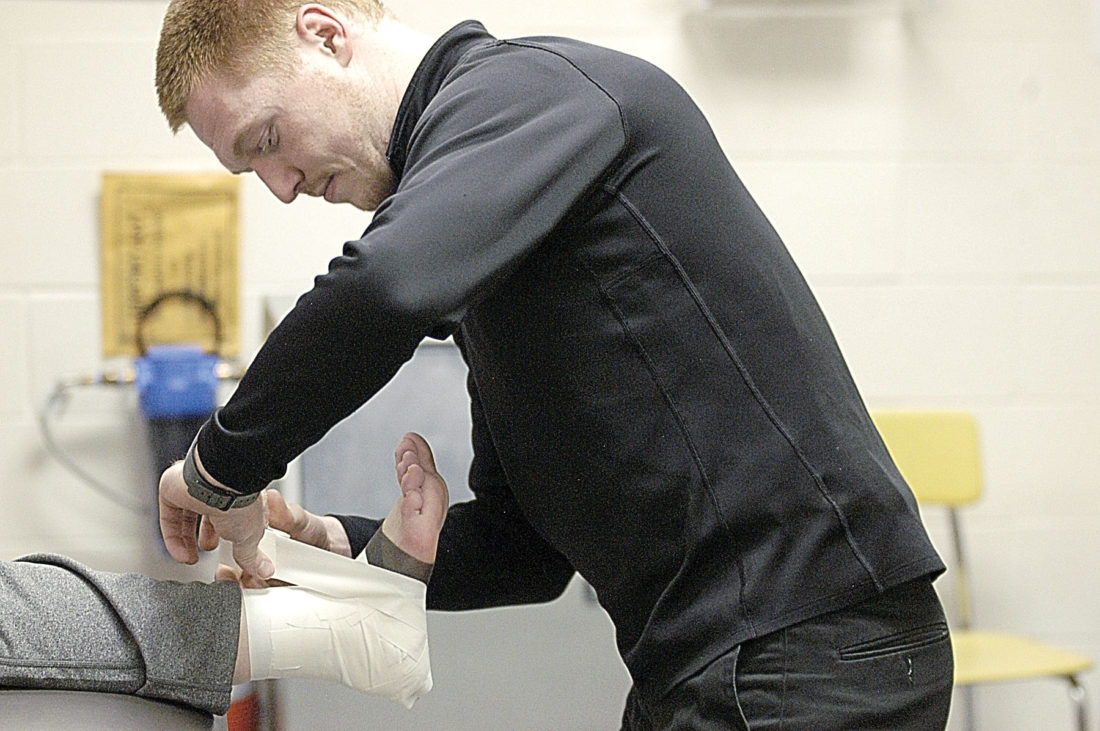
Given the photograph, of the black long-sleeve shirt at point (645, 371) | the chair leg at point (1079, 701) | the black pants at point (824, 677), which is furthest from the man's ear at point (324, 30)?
the chair leg at point (1079, 701)

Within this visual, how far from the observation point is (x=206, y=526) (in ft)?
3.32

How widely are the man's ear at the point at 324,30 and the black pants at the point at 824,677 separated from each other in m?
0.59

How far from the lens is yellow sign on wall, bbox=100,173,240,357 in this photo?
2.08m

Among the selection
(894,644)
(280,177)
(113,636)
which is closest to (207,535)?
(113,636)

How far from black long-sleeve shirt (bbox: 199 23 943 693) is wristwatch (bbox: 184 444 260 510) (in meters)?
0.03

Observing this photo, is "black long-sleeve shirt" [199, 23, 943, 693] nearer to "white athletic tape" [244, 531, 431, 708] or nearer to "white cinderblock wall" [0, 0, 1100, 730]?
"white athletic tape" [244, 531, 431, 708]

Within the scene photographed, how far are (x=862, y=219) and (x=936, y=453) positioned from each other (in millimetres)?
459

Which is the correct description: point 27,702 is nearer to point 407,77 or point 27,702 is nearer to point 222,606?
point 222,606

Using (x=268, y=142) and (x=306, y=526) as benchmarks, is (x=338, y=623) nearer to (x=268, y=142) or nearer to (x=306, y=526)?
(x=306, y=526)

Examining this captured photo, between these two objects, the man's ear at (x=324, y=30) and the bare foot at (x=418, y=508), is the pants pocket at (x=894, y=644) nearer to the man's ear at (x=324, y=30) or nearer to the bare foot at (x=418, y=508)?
the bare foot at (x=418, y=508)

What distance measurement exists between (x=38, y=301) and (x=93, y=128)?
315mm

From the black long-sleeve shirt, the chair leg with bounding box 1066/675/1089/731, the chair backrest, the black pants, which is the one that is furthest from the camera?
the chair backrest

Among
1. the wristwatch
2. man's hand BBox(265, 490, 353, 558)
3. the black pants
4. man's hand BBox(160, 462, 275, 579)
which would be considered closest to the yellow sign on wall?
man's hand BBox(265, 490, 353, 558)

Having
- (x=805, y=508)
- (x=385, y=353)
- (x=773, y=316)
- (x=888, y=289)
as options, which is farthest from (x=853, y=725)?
(x=888, y=289)
